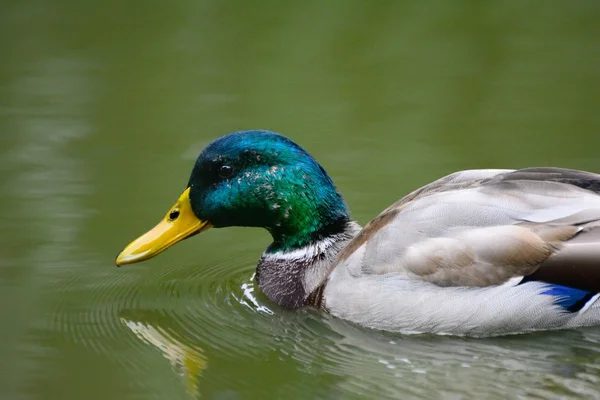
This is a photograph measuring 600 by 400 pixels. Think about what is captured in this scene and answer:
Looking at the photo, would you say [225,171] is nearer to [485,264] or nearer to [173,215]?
[173,215]

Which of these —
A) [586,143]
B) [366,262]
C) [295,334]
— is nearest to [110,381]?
[295,334]

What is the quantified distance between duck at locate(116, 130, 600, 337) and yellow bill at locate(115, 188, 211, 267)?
0.05 metres

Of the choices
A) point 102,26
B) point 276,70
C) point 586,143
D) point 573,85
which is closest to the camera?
point 586,143

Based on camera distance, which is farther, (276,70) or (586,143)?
(276,70)

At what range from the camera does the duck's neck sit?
6480mm

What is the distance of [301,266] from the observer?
6.59 meters

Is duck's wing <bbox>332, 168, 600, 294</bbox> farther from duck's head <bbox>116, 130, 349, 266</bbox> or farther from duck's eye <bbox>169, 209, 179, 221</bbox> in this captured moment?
duck's eye <bbox>169, 209, 179, 221</bbox>

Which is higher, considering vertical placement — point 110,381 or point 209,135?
point 209,135

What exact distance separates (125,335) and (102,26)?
6886 mm

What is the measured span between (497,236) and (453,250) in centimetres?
25

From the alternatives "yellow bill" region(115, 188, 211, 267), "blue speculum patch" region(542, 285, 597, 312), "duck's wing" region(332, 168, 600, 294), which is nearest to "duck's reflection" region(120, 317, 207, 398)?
"yellow bill" region(115, 188, 211, 267)

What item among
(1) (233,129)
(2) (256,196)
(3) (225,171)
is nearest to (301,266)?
(2) (256,196)

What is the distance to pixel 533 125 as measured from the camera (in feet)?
30.3

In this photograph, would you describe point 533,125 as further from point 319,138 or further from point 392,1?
point 392,1
